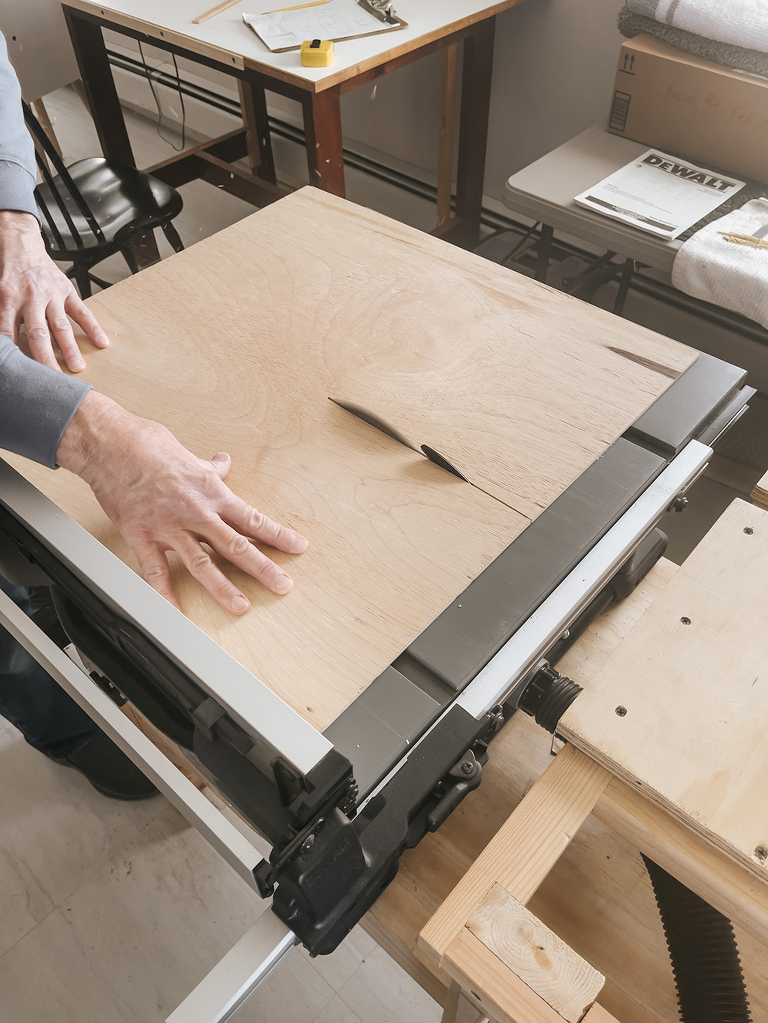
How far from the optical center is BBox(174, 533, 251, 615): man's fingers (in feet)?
2.20

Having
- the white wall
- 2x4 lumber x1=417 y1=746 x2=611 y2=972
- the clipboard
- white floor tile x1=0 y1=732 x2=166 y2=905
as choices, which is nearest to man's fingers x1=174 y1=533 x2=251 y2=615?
2x4 lumber x1=417 y1=746 x2=611 y2=972

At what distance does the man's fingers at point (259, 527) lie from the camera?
699mm

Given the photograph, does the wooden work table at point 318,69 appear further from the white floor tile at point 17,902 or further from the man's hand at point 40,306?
the white floor tile at point 17,902

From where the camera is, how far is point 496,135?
2488 mm

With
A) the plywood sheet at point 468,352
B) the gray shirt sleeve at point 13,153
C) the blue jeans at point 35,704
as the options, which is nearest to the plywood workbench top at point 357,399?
the plywood sheet at point 468,352

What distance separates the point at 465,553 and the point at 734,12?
1600 millimetres

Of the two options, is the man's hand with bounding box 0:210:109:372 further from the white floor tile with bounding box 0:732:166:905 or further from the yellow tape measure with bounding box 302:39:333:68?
the yellow tape measure with bounding box 302:39:333:68

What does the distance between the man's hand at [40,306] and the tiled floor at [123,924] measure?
3.00ft

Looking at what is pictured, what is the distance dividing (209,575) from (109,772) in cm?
91

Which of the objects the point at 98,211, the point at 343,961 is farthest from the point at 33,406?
the point at 98,211

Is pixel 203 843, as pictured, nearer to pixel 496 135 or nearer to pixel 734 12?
pixel 734 12

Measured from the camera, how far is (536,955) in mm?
540

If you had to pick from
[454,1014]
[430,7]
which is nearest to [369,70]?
[430,7]

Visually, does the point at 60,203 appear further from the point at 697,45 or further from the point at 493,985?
the point at 493,985
